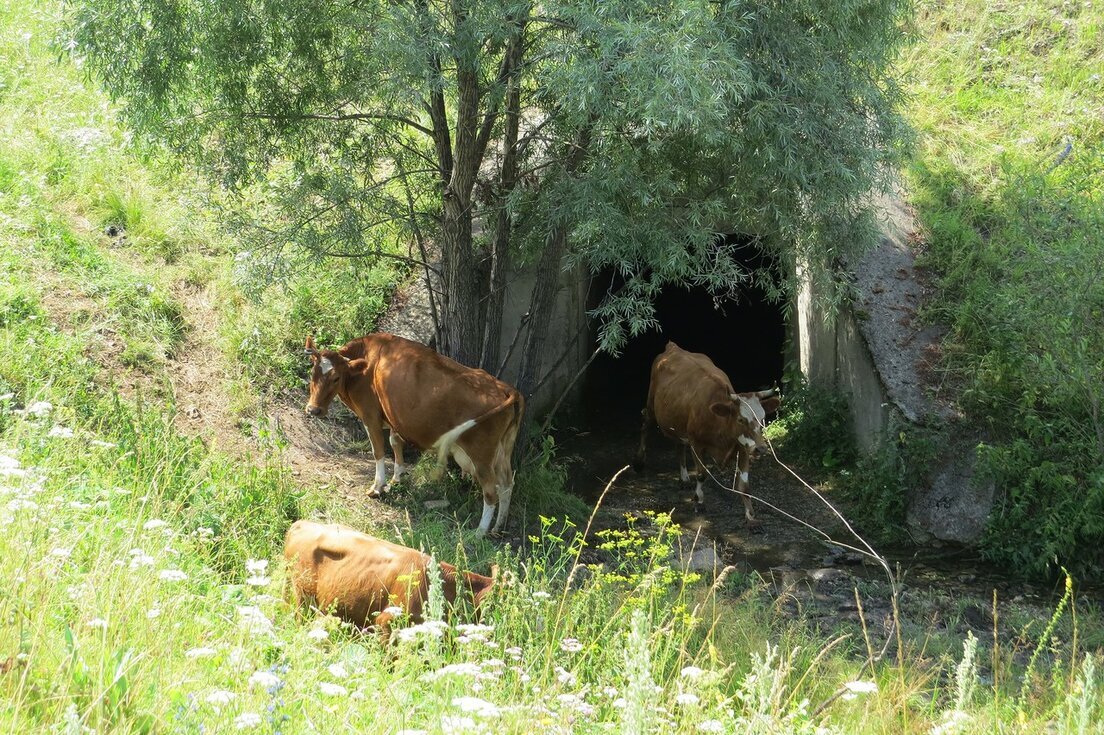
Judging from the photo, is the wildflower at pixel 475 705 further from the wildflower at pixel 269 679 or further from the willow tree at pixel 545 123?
the willow tree at pixel 545 123

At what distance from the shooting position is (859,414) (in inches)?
446

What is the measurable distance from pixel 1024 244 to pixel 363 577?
7.07 meters

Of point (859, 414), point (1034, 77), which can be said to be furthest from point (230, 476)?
point (1034, 77)

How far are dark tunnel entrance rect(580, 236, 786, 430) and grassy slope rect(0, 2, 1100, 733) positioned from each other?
14.5 ft

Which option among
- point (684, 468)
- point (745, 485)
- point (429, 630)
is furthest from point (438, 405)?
point (429, 630)

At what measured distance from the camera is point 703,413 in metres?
10.8

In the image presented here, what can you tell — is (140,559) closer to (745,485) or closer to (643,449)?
(745,485)

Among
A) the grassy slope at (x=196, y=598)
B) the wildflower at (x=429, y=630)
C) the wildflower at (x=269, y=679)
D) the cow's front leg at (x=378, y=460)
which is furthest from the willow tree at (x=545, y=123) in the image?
the wildflower at (x=269, y=679)

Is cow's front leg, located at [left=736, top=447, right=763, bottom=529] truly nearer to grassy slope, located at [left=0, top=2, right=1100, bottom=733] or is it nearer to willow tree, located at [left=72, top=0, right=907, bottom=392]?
grassy slope, located at [left=0, top=2, right=1100, bottom=733]

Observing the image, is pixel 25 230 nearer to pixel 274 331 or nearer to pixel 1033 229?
pixel 274 331

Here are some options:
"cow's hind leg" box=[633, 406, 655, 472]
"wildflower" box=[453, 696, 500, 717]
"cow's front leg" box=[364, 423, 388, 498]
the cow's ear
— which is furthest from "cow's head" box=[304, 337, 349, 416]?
"wildflower" box=[453, 696, 500, 717]

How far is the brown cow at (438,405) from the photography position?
352 inches

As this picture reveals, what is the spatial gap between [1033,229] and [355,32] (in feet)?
20.8

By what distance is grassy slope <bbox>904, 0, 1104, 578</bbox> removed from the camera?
9.10 m
